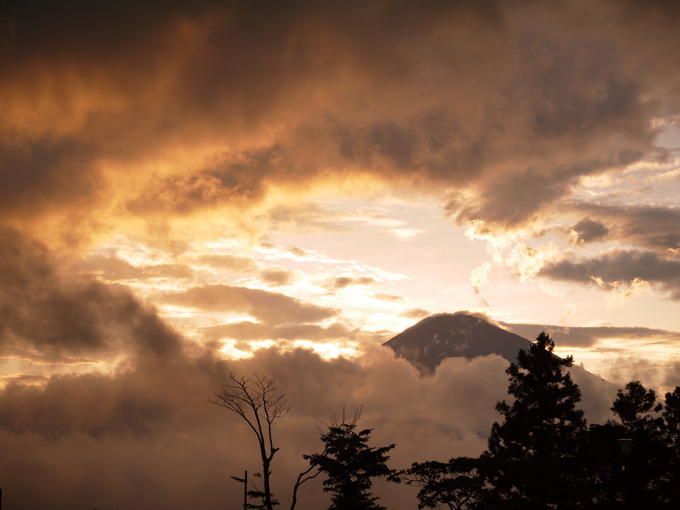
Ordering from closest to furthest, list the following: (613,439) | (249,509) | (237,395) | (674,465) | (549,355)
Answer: (674,465), (613,439), (237,395), (249,509), (549,355)

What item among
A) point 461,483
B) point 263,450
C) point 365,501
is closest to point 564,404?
point 461,483

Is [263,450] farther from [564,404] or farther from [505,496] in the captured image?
[564,404]

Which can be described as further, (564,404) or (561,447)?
(564,404)

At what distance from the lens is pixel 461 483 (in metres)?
29.4

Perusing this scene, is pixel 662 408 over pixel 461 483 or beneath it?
over

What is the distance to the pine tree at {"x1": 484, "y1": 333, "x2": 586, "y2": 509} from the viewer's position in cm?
2886

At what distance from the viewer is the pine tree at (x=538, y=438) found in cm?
2886

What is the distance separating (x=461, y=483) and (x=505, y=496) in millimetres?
4009

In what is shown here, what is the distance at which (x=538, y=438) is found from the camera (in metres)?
36.3

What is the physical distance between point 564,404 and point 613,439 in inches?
255

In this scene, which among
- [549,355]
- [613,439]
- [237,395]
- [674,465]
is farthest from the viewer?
[549,355]

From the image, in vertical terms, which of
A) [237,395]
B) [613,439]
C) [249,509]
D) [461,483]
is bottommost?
[249,509]

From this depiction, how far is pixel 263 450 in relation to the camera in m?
31.9

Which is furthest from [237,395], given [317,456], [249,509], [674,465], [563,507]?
[674,465]
